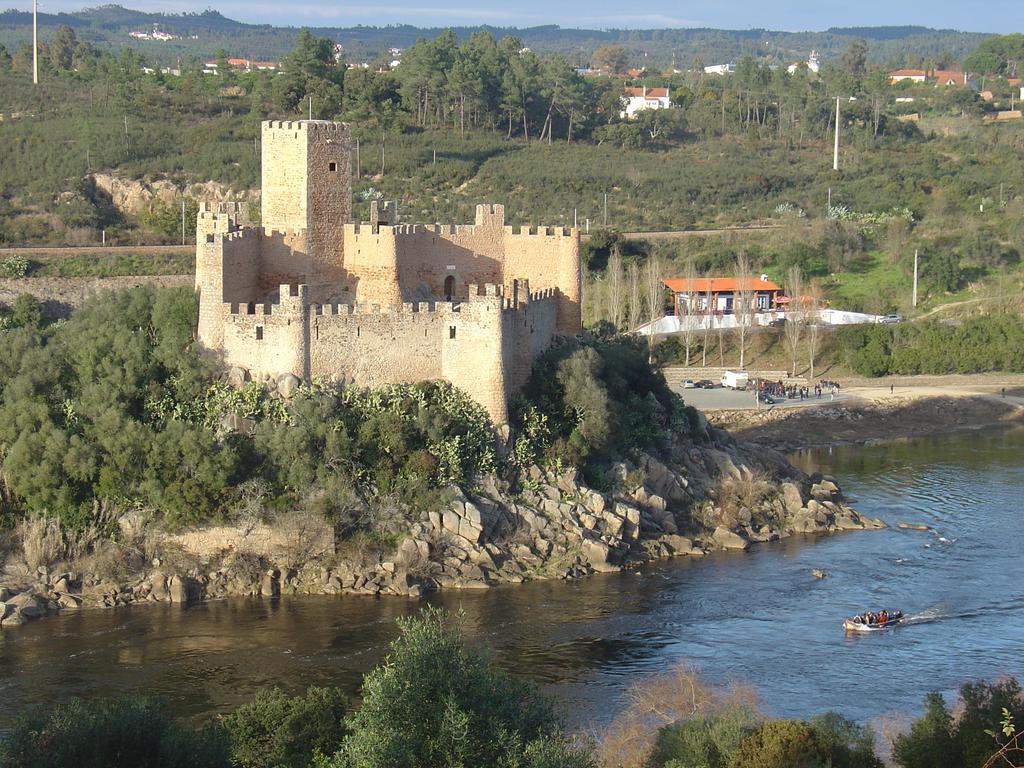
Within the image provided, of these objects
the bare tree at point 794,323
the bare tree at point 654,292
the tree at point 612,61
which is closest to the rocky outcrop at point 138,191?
the bare tree at point 654,292

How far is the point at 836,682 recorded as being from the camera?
988 inches

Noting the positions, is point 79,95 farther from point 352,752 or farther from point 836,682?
point 352,752

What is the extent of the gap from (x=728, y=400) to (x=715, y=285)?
9661 millimetres

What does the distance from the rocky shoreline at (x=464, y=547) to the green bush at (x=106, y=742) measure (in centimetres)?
958

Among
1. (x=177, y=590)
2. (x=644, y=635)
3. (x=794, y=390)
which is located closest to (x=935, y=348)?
(x=794, y=390)

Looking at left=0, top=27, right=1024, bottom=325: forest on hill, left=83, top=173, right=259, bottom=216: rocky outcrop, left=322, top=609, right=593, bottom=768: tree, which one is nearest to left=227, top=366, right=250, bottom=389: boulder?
left=322, top=609, right=593, bottom=768: tree

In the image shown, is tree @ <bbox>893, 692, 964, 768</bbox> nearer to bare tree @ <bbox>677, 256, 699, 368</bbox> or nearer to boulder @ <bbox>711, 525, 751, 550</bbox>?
boulder @ <bbox>711, 525, 751, 550</bbox>

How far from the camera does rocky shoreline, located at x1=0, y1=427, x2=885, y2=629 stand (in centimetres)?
2853

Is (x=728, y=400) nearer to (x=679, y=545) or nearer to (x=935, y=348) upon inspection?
(x=935, y=348)

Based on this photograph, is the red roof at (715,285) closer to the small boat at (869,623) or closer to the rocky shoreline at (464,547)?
the rocky shoreline at (464,547)

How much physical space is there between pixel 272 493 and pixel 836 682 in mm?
10365

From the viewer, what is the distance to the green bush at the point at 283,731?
19.1 m

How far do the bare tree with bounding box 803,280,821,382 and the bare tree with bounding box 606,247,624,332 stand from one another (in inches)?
225

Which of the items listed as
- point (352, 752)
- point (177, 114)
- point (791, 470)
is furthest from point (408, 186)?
point (352, 752)
